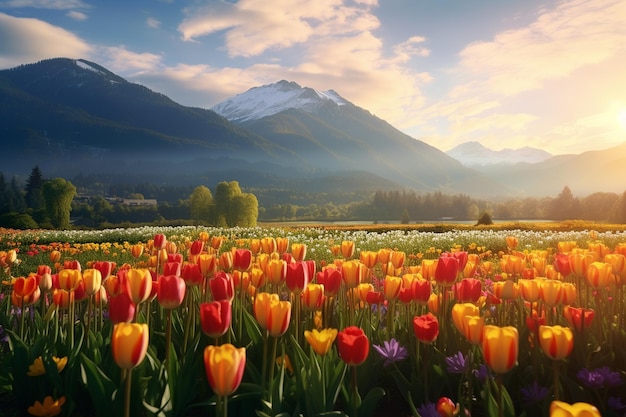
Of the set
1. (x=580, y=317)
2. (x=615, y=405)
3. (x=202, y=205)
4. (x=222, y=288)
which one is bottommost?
(x=615, y=405)

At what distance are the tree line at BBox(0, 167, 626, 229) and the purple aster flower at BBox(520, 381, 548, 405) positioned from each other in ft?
125

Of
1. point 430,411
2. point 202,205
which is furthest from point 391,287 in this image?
point 202,205

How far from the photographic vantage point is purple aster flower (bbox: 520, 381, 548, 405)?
2.73 m

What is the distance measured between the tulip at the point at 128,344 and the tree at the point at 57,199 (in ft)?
206

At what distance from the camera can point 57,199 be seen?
58.6 m

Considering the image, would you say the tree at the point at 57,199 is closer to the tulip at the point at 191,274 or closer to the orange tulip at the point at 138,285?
the tulip at the point at 191,274

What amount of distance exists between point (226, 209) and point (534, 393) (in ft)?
180

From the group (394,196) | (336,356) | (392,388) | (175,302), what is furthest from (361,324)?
(394,196)

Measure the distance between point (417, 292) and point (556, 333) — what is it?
1.26 metres

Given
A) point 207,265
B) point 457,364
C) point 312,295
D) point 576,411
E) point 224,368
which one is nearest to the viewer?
point 576,411

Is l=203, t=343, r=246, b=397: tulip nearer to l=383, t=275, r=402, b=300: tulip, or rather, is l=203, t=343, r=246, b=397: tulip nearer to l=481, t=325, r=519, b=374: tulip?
l=481, t=325, r=519, b=374: tulip

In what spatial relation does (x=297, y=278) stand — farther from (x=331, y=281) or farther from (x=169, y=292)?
(x=169, y=292)

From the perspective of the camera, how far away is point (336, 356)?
301cm

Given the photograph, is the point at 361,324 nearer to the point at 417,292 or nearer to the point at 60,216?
the point at 417,292
